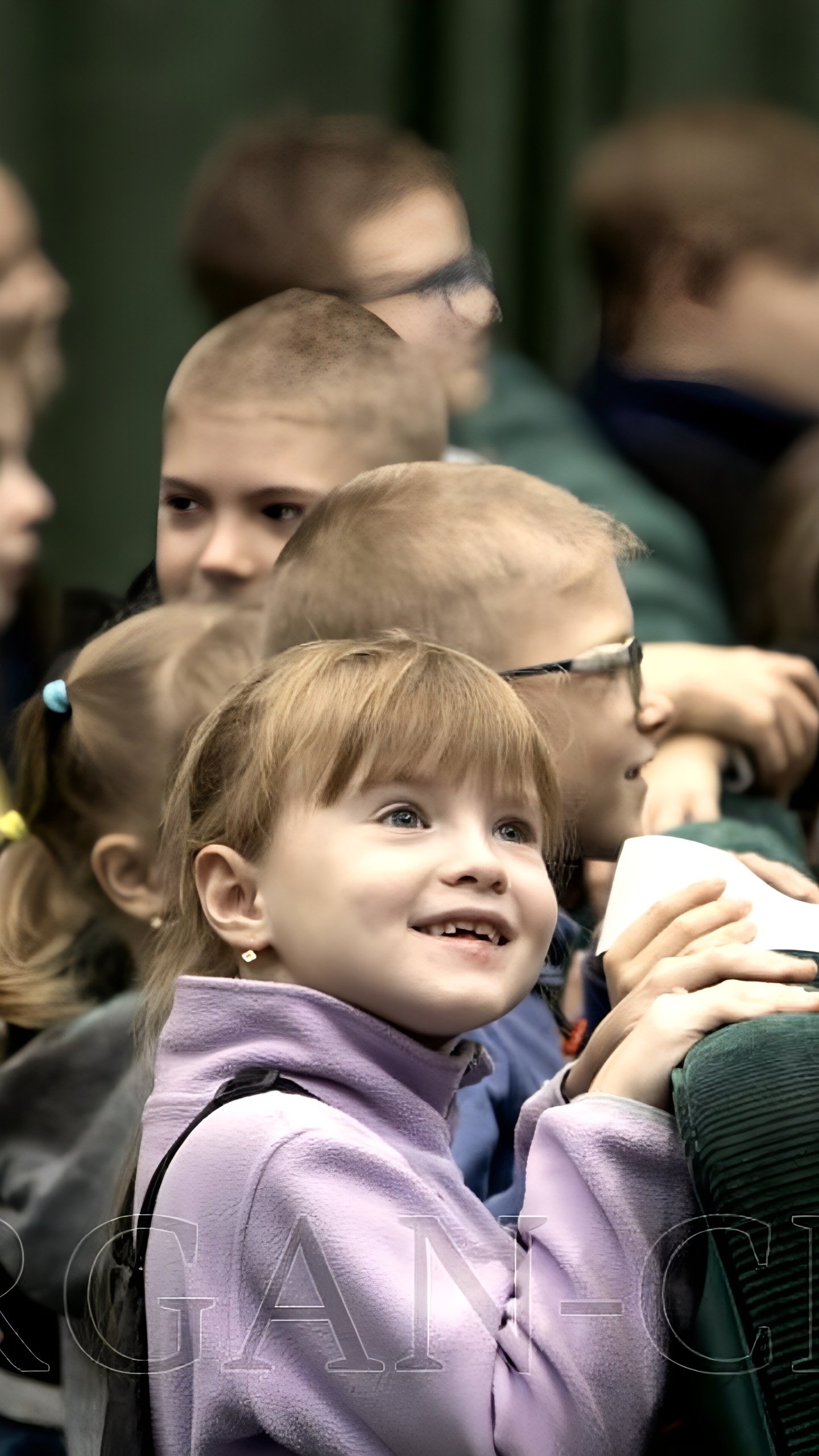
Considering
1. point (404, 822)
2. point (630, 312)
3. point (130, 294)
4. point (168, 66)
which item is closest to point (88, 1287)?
point (404, 822)

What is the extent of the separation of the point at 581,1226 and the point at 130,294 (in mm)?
1022

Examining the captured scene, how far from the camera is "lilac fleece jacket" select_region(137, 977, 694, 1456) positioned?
0.49m

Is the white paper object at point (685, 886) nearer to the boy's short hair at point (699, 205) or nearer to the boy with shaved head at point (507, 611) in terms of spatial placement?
the boy with shaved head at point (507, 611)

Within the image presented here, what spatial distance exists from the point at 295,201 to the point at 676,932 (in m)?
0.49

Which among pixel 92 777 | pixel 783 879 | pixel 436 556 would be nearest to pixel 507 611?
pixel 436 556

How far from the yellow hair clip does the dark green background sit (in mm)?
487

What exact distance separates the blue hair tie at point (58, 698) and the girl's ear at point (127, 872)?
0.24 feet

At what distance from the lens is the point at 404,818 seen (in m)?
0.56

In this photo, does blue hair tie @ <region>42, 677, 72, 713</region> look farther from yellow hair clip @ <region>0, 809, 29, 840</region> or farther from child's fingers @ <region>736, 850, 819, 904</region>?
child's fingers @ <region>736, 850, 819, 904</region>

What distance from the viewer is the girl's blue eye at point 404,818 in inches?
21.9

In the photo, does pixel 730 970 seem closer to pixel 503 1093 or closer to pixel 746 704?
pixel 503 1093

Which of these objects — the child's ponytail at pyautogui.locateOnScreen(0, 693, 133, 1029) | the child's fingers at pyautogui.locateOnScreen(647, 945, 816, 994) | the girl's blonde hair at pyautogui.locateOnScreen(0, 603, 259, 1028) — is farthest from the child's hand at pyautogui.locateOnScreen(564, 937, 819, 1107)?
the child's ponytail at pyautogui.locateOnScreen(0, 693, 133, 1029)

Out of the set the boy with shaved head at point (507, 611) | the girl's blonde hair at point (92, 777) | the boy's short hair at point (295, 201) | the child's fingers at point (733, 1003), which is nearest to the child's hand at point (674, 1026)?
the child's fingers at point (733, 1003)

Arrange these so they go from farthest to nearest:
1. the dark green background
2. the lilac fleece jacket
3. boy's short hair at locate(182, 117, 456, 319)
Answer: the dark green background
boy's short hair at locate(182, 117, 456, 319)
the lilac fleece jacket
